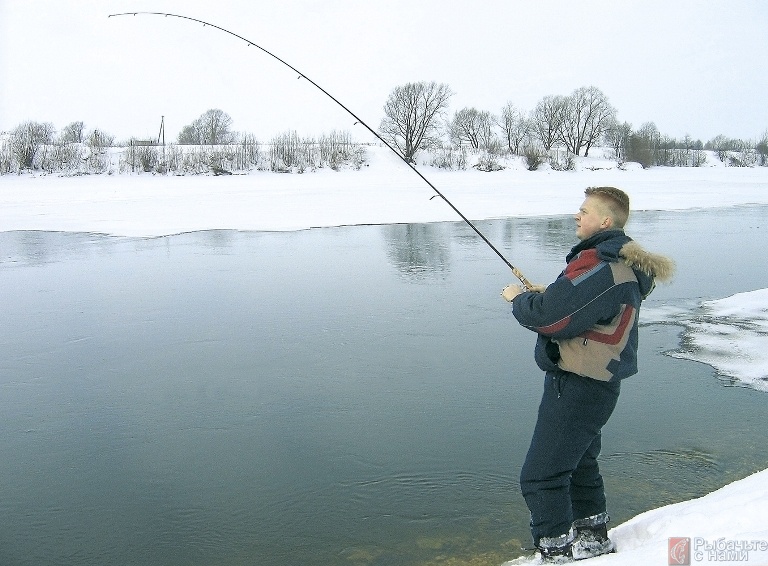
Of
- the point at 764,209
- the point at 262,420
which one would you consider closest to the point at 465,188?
the point at 764,209

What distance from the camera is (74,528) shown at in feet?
10.4

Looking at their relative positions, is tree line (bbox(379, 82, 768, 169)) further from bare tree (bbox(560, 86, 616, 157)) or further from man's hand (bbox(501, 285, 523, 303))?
man's hand (bbox(501, 285, 523, 303))

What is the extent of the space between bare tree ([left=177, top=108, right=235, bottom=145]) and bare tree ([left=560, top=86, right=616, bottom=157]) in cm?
2681

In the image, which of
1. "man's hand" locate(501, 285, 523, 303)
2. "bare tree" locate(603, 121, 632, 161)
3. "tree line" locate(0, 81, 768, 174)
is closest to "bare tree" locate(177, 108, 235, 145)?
"tree line" locate(0, 81, 768, 174)

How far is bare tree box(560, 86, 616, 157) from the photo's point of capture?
2183 inches

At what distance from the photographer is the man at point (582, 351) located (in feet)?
7.93

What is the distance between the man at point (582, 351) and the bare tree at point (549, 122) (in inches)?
2142

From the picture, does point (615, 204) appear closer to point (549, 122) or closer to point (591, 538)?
point (591, 538)

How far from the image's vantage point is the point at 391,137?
1936cm

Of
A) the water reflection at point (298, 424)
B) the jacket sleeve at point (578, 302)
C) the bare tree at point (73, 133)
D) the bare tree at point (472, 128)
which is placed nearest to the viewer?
the jacket sleeve at point (578, 302)

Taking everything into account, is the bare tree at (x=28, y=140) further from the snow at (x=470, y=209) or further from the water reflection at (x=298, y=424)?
the water reflection at (x=298, y=424)

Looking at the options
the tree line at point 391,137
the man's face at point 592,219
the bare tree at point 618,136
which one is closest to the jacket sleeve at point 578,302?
the man's face at point 592,219

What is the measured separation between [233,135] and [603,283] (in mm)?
38743

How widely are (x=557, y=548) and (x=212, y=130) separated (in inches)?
1452
